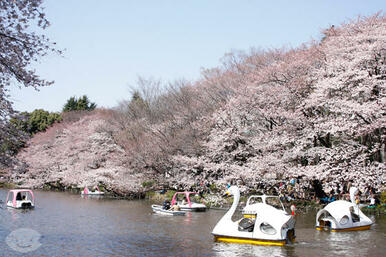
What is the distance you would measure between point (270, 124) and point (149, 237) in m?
14.3

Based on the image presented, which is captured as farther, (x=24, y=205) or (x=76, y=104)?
(x=76, y=104)

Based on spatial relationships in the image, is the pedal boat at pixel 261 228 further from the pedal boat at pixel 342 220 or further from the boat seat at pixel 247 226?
the pedal boat at pixel 342 220

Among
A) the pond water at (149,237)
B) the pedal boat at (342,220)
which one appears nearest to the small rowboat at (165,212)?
the pond water at (149,237)

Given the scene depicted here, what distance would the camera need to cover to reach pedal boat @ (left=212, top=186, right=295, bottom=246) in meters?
15.3

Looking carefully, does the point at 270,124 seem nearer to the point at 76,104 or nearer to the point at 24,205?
the point at 24,205

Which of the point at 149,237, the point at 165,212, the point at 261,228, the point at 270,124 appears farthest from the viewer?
the point at 270,124

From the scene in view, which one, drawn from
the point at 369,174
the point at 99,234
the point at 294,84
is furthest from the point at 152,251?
the point at 294,84

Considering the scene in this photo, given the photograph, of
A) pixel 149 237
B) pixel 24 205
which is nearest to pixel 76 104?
pixel 24 205

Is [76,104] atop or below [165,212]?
atop

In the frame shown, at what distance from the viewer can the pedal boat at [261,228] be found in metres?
15.3

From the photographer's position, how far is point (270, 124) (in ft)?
94.1

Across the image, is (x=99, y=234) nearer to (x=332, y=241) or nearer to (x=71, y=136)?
(x=332, y=241)

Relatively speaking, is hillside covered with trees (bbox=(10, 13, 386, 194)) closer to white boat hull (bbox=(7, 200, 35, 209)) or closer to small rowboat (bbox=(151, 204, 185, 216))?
small rowboat (bbox=(151, 204, 185, 216))

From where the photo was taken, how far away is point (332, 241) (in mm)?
16641
